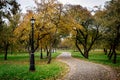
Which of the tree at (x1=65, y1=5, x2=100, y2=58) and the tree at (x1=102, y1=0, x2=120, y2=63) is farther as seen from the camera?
the tree at (x1=65, y1=5, x2=100, y2=58)

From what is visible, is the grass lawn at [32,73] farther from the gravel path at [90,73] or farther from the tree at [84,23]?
the tree at [84,23]

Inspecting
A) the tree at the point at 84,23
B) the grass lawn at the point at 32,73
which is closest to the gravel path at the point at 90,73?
the grass lawn at the point at 32,73

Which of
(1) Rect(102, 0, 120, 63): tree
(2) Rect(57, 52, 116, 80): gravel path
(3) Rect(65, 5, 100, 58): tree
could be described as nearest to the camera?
(2) Rect(57, 52, 116, 80): gravel path

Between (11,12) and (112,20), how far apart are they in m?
15.6

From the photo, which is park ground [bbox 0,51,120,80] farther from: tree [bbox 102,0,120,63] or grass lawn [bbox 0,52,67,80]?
tree [bbox 102,0,120,63]

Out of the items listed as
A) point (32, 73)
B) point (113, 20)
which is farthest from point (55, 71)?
point (113, 20)

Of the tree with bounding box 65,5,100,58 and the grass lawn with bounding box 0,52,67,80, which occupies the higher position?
the tree with bounding box 65,5,100,58

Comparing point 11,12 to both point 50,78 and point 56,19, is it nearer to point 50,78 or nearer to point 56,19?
point 50,78

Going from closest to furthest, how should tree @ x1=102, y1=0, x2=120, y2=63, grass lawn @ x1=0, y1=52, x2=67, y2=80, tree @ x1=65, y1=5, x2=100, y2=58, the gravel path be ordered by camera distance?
1. the gravel path
2. grass lawn @ x1=0, y1=52, x2=67, y2=80
3. tree @ x1=102, y1=0, x2=120, y2=63
4. tree @ x1=65, y1=5, x2=100, y2=58

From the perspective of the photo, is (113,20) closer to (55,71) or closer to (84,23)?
(55,71)

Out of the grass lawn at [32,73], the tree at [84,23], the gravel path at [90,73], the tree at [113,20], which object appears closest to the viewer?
the gravel path at [90,73]

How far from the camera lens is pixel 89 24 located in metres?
46.4

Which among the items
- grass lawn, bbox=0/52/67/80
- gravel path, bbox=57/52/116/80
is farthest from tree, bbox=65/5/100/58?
gravel path, bbox=57/52/116/80

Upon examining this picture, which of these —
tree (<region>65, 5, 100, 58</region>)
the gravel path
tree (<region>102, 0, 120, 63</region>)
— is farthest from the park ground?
tree (<region>65, 5, 100, 58</region>)
